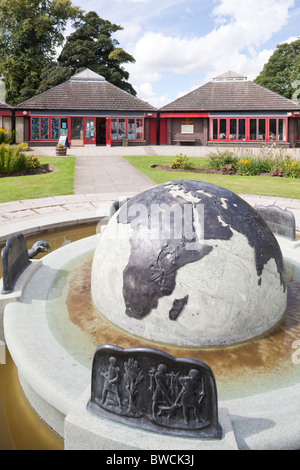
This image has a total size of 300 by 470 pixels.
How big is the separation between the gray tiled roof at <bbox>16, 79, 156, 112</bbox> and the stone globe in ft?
118

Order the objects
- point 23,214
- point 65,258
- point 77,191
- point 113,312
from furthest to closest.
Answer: point 77,191
point 23,214
point 65,258
point 113,312

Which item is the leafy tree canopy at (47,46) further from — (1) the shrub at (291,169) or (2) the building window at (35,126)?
(1) the shrub at (291,169)

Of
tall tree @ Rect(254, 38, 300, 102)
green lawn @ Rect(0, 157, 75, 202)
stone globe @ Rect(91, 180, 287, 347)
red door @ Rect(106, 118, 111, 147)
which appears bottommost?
stone globe @ Rect(91, 180, 287, 347)

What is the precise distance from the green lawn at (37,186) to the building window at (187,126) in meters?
22.2

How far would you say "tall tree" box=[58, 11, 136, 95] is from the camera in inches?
2005

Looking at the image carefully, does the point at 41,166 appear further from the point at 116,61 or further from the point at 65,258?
the point at 116,61

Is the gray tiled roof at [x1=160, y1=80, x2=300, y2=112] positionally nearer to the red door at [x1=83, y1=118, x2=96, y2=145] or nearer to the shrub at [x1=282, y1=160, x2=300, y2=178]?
the red door at [x1=83, y1=118, x2=96, y2=145]

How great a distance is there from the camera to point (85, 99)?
127 feet

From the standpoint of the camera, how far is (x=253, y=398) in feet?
10.5

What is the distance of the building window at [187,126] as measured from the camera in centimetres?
3997

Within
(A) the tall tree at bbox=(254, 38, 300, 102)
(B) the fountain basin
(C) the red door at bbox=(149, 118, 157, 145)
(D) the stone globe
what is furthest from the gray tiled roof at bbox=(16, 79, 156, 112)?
(D) the stone globe

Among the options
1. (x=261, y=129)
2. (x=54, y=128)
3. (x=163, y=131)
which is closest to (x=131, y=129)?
(x=163, y=131)
